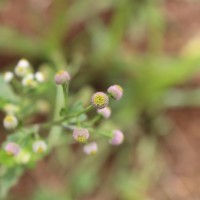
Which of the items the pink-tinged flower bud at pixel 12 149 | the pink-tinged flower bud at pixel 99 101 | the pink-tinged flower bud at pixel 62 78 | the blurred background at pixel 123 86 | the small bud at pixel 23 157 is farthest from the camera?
the blurred background at pixel 123 86

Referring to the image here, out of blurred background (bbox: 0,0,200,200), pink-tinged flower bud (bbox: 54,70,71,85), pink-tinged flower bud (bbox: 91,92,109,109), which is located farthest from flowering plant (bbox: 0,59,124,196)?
blurred background (bbox: 0,0,200,200)

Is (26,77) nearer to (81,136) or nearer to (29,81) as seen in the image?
(29,81)

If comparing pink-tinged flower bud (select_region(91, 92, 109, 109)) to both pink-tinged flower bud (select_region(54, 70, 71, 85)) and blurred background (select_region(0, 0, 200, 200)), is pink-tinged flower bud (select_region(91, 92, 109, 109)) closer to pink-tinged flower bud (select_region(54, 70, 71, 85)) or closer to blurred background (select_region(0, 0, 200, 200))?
pink-tinged flower bud (select_region(54, 70, 71, 85))

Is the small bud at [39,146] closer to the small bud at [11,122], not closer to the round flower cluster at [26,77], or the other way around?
the small bud at [11,122]

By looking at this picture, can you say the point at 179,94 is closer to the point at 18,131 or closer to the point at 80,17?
the point at 80,17

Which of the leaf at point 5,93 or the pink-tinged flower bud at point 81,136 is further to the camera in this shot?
the leaf at point 5,93

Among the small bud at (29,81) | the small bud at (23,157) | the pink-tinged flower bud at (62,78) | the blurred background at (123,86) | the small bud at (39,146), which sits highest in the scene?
the blurred background at (123,86)

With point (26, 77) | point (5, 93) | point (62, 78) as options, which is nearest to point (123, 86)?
point (26, 77)

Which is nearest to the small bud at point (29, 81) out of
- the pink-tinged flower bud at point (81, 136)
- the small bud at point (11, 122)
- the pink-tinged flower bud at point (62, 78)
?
the small bud at point (11, 122)
